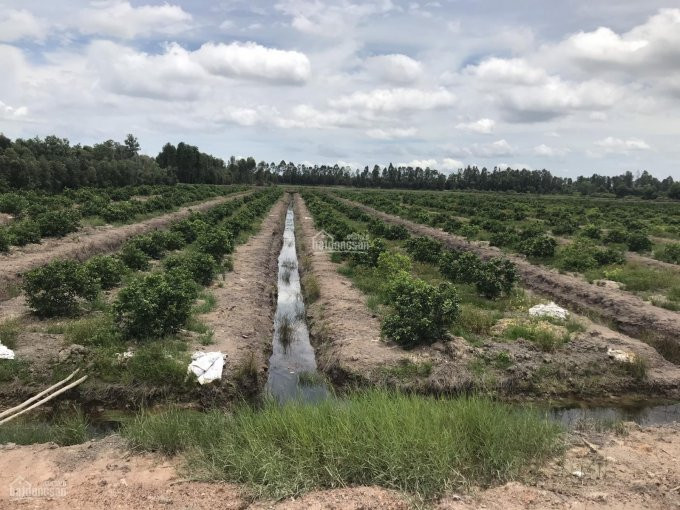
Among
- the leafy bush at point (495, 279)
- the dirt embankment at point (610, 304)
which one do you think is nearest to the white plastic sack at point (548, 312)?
the leafy bush at point (495, 279)

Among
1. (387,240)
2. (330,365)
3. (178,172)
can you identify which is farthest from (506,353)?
(178,172)

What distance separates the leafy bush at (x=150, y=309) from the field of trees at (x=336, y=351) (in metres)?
0.05

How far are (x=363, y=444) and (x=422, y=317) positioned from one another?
6.05 metres

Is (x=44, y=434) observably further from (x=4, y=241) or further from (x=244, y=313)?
(x=4, y=241)

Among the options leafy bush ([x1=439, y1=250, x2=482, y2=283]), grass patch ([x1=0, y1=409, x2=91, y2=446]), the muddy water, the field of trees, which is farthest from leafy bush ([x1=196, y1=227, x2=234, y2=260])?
grass patch ([x1=0, y1=409, x2=91, y2=446])

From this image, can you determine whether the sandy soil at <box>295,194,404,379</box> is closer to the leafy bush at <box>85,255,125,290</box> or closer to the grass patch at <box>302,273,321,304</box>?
the grass patch at <box>302,273,321,304</box>

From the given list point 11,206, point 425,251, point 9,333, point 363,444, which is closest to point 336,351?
point 363,444

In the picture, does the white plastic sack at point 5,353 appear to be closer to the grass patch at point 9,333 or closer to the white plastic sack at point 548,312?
the grass patch at point 9,333

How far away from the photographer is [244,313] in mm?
14234

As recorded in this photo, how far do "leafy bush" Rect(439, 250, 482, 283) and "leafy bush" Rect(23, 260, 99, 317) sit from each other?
483 inches

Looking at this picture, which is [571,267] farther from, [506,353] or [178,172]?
[178,172]

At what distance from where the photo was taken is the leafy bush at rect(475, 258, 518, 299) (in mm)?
16000

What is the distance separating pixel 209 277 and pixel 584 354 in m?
12.0

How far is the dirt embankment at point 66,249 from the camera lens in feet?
52.9
